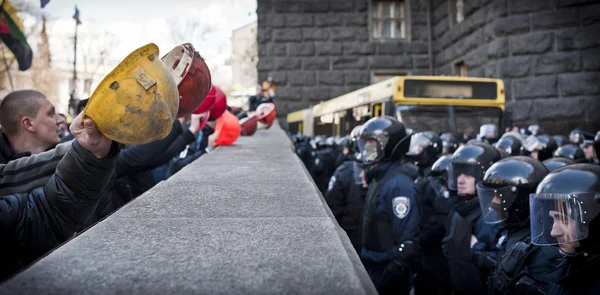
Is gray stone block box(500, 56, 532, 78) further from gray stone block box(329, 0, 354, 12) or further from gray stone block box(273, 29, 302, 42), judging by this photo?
gray stone block box(273, 29, 302, 42)

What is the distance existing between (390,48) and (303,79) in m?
3.18

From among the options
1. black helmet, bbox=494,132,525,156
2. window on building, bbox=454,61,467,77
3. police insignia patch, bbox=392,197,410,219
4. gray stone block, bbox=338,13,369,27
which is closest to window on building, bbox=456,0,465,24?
window on building, bbox=454,61,467,77

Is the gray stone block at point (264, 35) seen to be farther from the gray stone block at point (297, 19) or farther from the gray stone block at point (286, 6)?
the gray stone block at point (286, 6)

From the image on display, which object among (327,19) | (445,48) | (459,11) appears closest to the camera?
(459,11)

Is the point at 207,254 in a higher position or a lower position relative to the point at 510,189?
higher

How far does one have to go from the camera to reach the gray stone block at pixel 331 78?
59.2 feet

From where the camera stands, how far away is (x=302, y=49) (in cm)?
1797

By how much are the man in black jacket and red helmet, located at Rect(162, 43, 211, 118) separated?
1.05ft

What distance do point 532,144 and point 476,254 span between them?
4.45 meters

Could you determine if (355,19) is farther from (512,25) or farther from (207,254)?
(207,254)

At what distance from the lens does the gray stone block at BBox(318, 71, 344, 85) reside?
18031mm

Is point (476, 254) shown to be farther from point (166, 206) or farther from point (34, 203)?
point (34, 203)

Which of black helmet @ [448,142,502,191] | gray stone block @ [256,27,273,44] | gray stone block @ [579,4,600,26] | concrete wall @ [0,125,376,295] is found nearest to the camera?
concrete wall @ [0,125,376,295]

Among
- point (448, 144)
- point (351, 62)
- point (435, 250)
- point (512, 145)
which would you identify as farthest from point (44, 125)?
point (351, 62)
